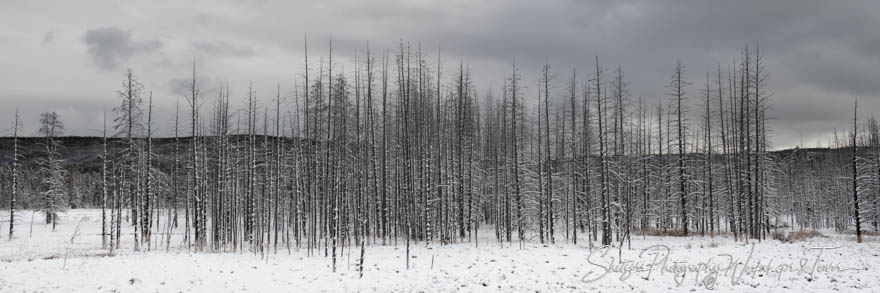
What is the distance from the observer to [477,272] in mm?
17953

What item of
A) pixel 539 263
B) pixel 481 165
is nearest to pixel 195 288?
pixel 539 263

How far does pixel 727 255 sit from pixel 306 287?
18811 mm

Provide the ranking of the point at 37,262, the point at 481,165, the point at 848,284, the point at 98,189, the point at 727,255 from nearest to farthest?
1. the point at 848,284
2. the point at 37,262
3. the point at 727,255
4. the point at 481,165
5. the point at 98,189

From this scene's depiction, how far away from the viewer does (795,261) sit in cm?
1916

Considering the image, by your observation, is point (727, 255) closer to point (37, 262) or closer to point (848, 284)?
point (848, 284)

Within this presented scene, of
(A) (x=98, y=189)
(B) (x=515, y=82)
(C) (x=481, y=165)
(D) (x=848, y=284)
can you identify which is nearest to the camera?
(D) (x=848, y=284)

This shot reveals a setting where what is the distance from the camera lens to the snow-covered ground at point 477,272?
15.7 meters

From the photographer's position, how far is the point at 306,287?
1609 centimetres

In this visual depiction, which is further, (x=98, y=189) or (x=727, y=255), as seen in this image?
(x=98, y=189)

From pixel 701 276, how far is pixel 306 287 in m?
14.8

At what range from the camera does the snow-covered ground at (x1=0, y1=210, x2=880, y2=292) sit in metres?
15.7

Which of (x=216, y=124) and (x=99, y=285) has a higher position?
(x=216, y=124)

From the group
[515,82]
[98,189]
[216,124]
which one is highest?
[515,82]

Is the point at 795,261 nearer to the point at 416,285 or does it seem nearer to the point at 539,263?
the point at 539,263
